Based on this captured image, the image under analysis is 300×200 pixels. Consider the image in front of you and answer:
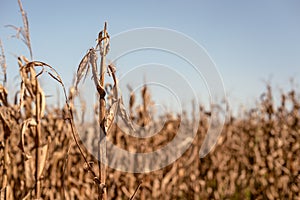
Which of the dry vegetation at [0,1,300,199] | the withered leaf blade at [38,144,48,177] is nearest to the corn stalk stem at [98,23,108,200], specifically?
the dry vegetation at [0,1,300,199]

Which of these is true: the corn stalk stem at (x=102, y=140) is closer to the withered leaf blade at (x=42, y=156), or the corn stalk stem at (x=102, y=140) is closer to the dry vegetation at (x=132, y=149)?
the dry vegetation at (x=132, y=149)

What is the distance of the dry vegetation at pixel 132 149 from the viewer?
4.88 ft

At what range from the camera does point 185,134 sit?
474 cm

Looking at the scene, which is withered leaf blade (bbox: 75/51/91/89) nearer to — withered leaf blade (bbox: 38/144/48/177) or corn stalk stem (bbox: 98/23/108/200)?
corn stalk stem (bbox: 98/23/108/200)

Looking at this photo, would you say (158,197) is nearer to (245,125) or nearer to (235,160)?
(235,160)

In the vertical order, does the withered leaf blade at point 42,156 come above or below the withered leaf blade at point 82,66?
below

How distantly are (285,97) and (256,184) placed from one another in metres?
1.02

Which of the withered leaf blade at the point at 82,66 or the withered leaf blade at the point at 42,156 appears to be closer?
the withered leaf blade at the point at 82,66

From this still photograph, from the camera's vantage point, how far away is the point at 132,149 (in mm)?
3584

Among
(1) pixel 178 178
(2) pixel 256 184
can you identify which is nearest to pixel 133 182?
(1) pixel 178 178

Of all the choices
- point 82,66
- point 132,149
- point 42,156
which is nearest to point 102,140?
point 82,66

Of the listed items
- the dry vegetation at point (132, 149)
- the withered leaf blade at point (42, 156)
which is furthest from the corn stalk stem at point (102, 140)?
the withered leaf blade at point (42, 156)

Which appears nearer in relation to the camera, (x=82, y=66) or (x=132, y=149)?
(x=82, y=66)

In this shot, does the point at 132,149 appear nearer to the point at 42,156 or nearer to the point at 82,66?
the point at 42,156
